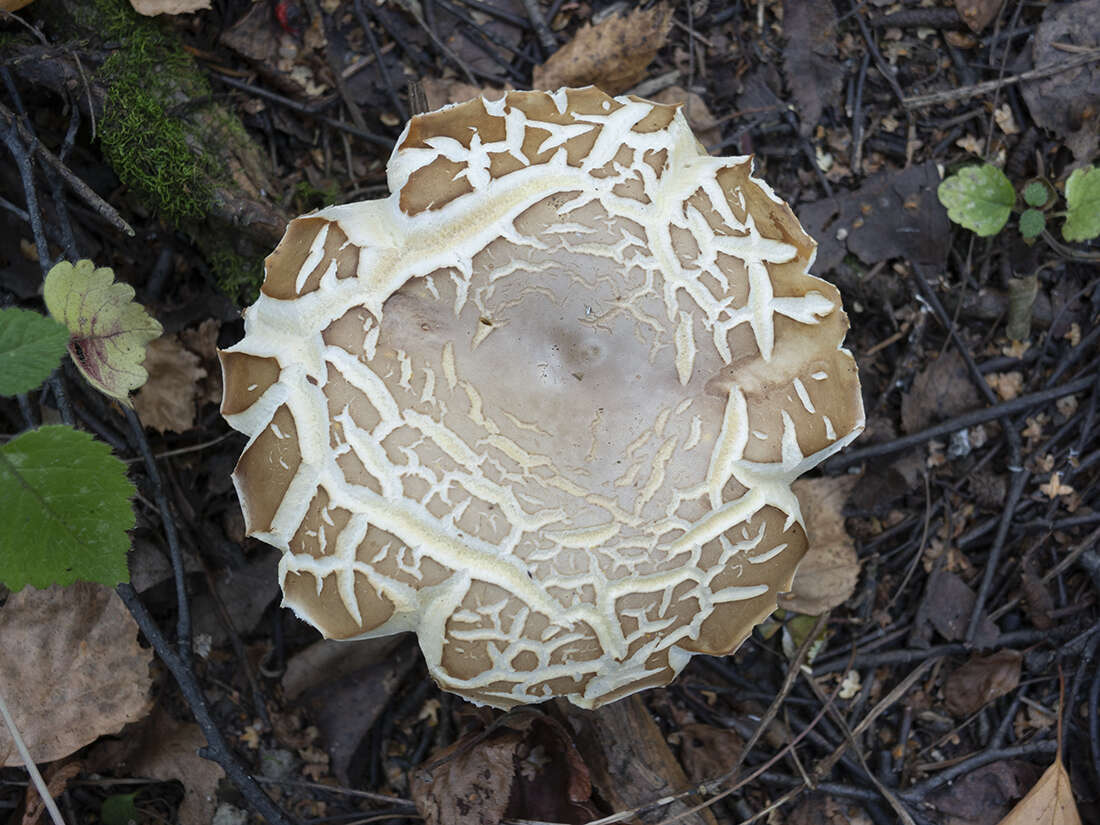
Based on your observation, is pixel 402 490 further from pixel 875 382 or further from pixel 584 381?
pixel 875 382

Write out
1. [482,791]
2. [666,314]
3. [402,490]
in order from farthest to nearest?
[482,791], [666,314], [402,490]

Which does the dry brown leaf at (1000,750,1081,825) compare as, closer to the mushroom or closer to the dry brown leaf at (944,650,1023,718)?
the dry brown leaf at (944,650,1023,718)

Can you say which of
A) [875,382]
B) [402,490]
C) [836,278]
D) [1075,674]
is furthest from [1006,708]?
[402,490]

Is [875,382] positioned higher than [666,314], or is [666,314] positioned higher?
[666,314]

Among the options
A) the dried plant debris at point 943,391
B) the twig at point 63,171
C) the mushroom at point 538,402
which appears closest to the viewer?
the mushroom at point 538,402

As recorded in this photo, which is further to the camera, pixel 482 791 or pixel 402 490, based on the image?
pixel 482 791

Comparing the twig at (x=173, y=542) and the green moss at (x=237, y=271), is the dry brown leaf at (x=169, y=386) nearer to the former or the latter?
the twig at (x=173, y=542)

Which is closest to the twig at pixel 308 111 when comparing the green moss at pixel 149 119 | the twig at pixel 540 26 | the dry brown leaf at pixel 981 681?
the green moss at pixel 149 119
